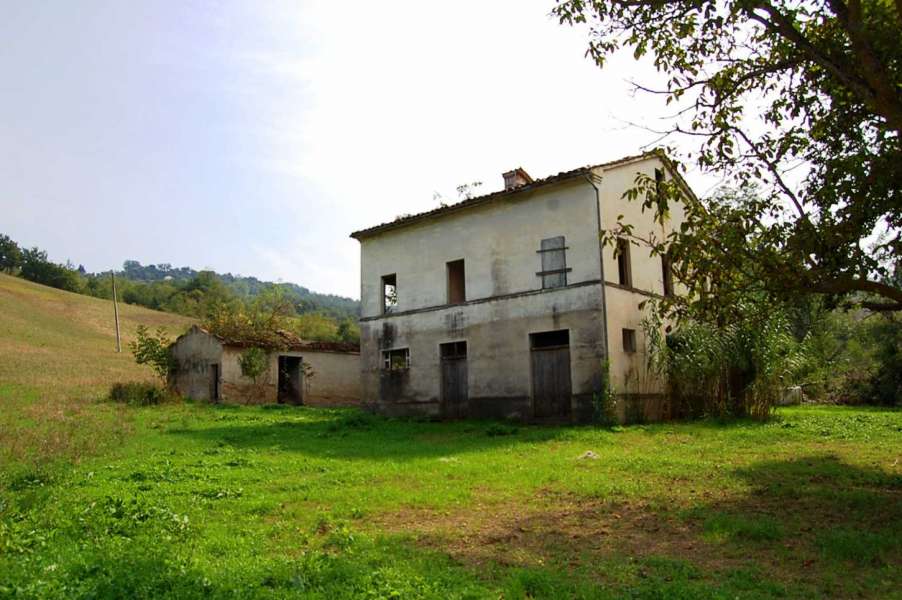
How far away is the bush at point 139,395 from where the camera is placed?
82.9ft

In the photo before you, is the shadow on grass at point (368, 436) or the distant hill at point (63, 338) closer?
the shadow on grass at point (368, 436)

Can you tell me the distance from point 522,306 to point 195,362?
56.5 feet

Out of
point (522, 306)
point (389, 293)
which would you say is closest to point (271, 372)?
point (389, 293)

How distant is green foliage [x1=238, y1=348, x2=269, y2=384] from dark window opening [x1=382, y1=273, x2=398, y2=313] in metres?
7.40

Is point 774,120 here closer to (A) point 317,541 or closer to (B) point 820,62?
(B) point 820,62

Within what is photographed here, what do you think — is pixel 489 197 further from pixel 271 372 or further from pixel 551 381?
pixel 271 372

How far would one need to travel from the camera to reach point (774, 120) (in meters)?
9.64

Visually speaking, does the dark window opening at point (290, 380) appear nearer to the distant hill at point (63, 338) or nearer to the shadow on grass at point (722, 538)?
the distant hill at point (63, 338)

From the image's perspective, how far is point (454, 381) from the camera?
845 inches

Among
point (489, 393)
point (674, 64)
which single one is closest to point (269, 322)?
point (489, 393)

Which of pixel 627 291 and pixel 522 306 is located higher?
pixel 627 291

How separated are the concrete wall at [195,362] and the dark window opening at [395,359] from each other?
28.3 feet

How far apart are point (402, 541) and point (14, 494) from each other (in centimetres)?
544

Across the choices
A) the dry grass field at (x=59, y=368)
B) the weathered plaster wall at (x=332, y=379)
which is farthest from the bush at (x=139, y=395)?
the weathered plaster wall at (x=332, y=379)
